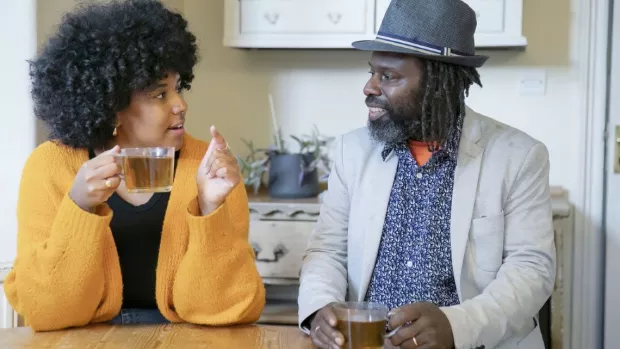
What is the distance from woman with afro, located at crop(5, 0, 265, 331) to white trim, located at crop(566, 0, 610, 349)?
1.77 m

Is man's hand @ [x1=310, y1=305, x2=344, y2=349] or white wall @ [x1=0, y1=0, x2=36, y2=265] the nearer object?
man's hand @ [x1=310, y1=305, x2=344, y2=349]

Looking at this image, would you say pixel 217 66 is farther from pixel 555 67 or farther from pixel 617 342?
pixel 617 342

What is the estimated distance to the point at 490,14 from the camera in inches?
113

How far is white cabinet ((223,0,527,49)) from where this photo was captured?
2.88 metres

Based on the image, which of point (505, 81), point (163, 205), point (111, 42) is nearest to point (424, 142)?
point (163, 205)

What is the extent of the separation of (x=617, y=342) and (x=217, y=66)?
1.88 meters

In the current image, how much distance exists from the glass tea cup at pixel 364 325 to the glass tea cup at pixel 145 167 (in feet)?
1.34

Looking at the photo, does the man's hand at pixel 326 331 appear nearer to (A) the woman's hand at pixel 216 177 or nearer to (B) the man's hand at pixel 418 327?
(B) the man's hand at pixel 418 327

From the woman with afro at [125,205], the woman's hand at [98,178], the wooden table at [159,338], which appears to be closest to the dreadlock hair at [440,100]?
the woman with afro at [125,205]

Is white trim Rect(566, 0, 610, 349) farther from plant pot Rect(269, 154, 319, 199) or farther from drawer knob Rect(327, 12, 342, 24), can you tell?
plant pot Rect(269, 154, 319, 199)

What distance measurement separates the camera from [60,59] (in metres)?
1.71

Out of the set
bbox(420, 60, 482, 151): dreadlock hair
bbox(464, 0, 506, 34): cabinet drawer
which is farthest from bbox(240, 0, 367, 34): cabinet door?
bbox(420, 60, 482, 151): dreadlock hair

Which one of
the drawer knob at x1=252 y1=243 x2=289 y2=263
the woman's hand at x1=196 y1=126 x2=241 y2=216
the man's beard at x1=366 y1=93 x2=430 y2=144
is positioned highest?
the man's beard at x1=366 y1=93 x2=430 y2=144

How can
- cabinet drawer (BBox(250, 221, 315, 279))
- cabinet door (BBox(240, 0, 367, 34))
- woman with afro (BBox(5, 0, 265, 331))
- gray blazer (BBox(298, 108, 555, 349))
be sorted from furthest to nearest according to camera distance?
1. cabinet door (BBox(240, 0, 367, 34))
2. cabinet drawer (BBox(250, 221, 315, 279))
3. gray blazer (BBox(298, 108, 555, 349))
4. woman with afro (BBox(5, 0, 265, 331))
